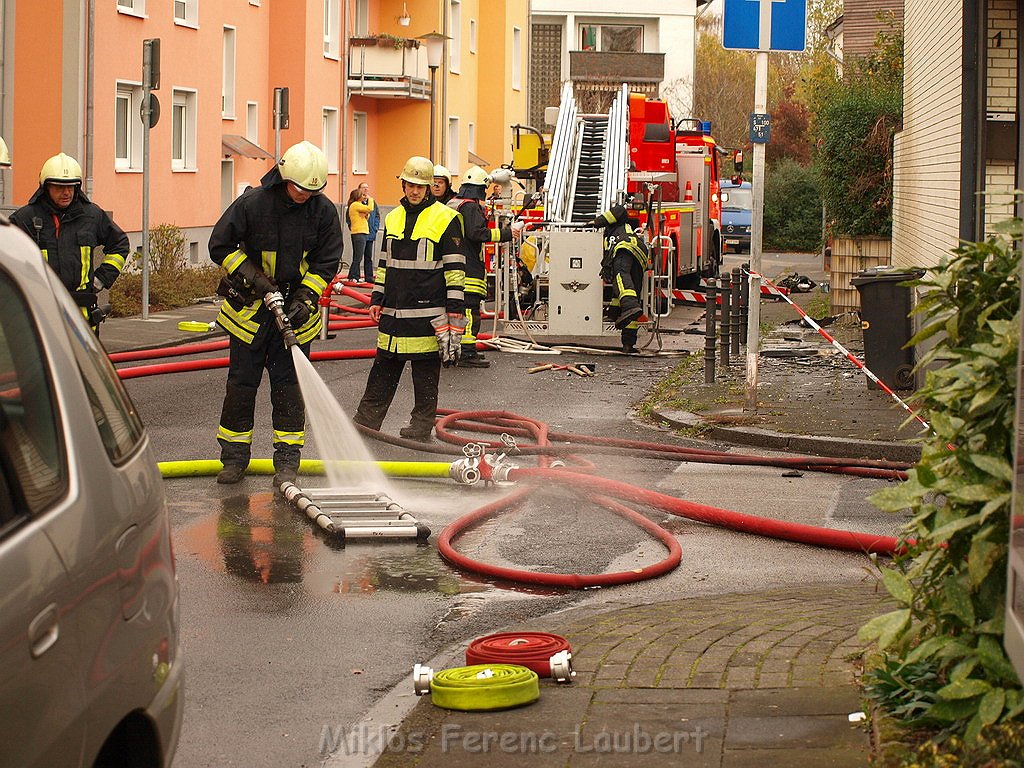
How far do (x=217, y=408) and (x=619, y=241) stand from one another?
708 centimetres

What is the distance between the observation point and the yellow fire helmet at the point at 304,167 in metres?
8.64

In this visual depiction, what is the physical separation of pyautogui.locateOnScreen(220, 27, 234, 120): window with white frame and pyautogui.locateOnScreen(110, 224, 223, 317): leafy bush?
7644mm

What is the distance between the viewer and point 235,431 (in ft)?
29.4

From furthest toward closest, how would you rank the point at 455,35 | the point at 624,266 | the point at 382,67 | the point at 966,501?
the point at 455,35 → the point at 382,67 → the point at 624,266 → the point at 966,501

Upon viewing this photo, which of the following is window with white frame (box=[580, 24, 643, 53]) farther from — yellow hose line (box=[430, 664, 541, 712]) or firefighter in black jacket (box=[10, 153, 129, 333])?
yellow hose line (box=[430, 664, 541, 712])

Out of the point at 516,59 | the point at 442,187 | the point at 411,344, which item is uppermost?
the point at 516,59

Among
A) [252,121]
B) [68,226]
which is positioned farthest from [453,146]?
[68,226]

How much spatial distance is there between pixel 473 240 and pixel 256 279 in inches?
298

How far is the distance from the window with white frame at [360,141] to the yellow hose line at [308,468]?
101 feet

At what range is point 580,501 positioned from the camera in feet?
28.5

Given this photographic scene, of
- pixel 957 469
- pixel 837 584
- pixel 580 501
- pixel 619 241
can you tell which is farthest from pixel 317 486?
pixel 619 241

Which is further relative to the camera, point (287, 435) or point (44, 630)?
point (287, 435)

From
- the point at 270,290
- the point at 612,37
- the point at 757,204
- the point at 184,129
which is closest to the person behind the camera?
the point at 270,290

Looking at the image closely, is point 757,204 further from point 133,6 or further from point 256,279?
point 133,6
